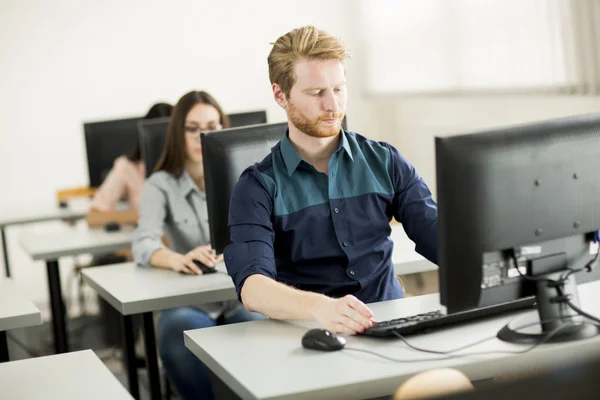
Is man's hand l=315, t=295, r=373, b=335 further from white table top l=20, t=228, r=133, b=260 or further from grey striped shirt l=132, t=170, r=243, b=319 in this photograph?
white table top l=20, t=228, r=133, b=260

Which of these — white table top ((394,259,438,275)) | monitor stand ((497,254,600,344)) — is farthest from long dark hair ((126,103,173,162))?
monitor stand ((497,254,600,344))

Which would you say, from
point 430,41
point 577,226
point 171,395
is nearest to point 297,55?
point 577,226

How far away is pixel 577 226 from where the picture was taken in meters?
1.72

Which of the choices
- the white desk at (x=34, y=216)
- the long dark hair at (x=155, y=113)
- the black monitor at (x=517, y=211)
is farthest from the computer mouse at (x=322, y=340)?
the white desk at (x=34, y=216)

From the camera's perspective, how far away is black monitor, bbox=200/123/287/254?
2.52 metres

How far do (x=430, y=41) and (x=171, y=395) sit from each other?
10.2ft

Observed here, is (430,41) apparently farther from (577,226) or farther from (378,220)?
(577,226)

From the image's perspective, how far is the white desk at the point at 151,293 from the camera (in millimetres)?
2514

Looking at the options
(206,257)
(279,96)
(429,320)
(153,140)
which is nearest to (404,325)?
(429,320)

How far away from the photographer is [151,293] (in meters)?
2.56

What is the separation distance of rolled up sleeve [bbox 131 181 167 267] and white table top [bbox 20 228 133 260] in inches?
→ 23.3

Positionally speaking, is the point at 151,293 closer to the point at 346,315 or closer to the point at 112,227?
the point at 346,315

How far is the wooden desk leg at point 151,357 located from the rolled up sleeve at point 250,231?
0.56 meters

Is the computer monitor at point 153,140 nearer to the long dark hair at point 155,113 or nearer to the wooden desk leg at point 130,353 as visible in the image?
the long dark hair at point 155,113
